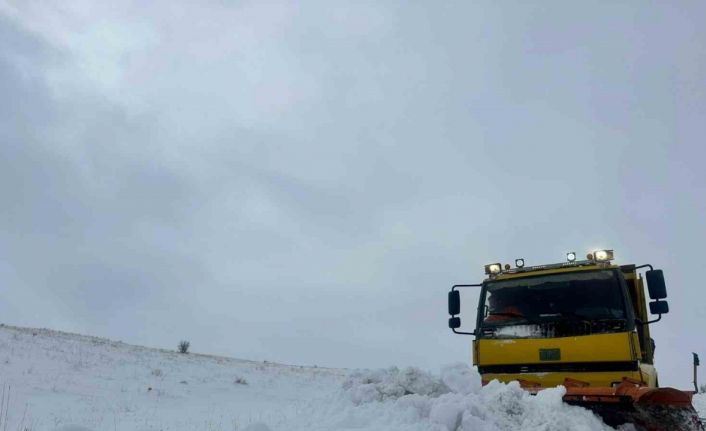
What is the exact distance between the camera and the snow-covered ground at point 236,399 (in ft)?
18.3

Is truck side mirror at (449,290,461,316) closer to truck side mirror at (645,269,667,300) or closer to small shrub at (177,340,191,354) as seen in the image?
truck side mirror at (645,269,667,300)

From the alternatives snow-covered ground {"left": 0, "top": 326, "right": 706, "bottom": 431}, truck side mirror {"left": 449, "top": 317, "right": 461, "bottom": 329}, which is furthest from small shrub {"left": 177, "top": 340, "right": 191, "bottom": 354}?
truck side mirror {"left": 449, "top": 317, "right": 461, "bottom": 329}

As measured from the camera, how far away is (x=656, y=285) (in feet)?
23.1

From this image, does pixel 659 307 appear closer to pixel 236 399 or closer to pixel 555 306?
pixel 555 306

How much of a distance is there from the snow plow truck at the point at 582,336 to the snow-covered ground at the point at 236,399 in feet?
1.38

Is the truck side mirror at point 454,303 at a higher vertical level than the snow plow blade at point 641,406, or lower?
higher

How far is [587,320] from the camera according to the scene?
692 centimetres

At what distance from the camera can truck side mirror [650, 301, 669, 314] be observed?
23.0 ft

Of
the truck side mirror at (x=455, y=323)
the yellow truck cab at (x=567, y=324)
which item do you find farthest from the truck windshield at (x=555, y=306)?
the truck side mirror at (x=455, y=323)

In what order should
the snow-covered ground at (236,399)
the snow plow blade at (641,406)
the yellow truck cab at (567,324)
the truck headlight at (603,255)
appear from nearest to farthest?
1. the snow plow blade at (641,406)
2. the snow-covered ground at (236,399)
3. the yellow truck cab at (567,324)
4. the truck headlight at (603,255)

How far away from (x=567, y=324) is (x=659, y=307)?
4.14 ft

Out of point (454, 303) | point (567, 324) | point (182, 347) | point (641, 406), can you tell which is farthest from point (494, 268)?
point (182, 347)

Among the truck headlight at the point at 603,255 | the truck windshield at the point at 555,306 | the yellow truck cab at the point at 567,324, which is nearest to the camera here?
the yellow truck cab at the point at 567,324

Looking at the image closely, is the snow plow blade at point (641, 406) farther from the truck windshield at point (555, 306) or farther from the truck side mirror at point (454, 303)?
the truck side mirror at point (454, 303)
